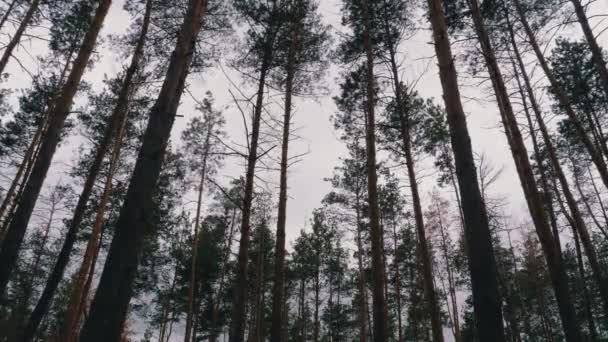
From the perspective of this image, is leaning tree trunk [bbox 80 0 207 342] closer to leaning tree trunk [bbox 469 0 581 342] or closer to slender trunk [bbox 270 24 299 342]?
slender trunk [bbox 270 24 299 342]

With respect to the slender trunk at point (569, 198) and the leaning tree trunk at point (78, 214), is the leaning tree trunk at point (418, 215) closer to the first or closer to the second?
the slender trunk at point (569, 198)

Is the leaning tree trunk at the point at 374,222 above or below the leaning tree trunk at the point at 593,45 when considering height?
below

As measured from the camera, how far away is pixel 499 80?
6785mm

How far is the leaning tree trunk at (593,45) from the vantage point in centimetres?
701

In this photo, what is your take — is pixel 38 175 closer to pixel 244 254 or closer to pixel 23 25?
pixel 244 254

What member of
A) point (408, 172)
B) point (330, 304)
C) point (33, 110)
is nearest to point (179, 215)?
point (33, 110)

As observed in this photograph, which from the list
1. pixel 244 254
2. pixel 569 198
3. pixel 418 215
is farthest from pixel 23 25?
pixel 569 198

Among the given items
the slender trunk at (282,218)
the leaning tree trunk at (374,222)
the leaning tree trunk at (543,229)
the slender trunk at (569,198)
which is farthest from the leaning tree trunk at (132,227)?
the slender trunk at (569,198)

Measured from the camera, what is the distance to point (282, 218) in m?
7.62

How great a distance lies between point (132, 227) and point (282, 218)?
5562 mm

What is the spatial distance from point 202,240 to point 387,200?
11617mm

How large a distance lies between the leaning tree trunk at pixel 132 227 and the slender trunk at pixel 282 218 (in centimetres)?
437

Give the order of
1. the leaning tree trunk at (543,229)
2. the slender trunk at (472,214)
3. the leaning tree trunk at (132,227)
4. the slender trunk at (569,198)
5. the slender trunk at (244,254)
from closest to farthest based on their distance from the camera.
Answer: the leaning tree trunk at (132,227), the slender trunk at (472,214), the leaning tree trunk at (543,229), the slender trunk at (244,254), the slender trunk at (569,198)

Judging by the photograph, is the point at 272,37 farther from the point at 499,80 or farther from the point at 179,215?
the point at 179,215
